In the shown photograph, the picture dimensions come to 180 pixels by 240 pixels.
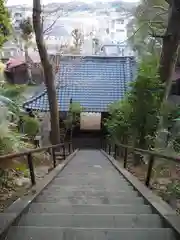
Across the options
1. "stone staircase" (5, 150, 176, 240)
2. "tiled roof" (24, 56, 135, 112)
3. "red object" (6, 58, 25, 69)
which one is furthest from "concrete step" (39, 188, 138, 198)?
"red object" (6, 58, 25, 69)

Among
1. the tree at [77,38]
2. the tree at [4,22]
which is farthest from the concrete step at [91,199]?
the tree at [77,38]

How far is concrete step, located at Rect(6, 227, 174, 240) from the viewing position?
2.62m

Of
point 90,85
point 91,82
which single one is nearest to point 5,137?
point 90,85

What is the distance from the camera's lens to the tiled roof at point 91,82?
1608 centimetres

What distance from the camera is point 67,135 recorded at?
56.6 ft

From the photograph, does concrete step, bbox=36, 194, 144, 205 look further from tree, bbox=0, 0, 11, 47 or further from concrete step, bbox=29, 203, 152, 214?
tree, bbox=0, 0, 11, 47

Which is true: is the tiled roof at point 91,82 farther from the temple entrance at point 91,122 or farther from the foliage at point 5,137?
the foliage at point 5,137

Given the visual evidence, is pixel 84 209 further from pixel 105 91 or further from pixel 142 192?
pixel 105 91

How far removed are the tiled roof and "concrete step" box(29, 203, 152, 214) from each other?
11886 millimetres

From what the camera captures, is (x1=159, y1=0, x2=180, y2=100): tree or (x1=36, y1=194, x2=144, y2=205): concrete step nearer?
(x1=36, y1=194, x2=144, y2=205): concrete step

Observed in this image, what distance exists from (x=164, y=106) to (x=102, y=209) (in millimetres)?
4704

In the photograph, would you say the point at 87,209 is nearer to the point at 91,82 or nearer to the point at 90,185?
the point at 90,185

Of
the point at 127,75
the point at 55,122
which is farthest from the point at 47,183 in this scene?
the point at 127,75

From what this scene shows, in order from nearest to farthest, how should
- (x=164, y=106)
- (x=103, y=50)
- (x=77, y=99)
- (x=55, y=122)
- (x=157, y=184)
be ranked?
1. (x=157, y=184)
2. (x=164, y=106)
3. (x=55, y=122)
4. (x=77, y=99)
5. (x=103, y=50)
